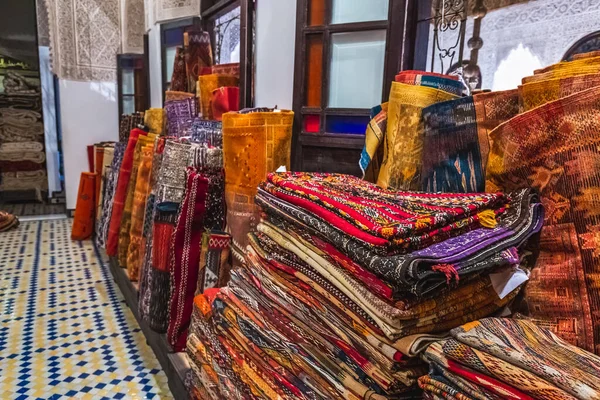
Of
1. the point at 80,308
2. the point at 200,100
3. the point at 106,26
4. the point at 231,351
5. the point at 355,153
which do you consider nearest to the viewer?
the point at 231,351

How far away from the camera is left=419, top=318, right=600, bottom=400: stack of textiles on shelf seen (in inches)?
18.4

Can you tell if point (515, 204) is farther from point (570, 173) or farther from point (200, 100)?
point (200, 100)

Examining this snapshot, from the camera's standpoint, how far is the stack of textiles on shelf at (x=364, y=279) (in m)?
0.60

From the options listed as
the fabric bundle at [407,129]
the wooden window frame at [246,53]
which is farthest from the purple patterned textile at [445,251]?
the wooden window frame at [246,53]

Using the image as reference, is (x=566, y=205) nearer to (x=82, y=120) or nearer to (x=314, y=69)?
(x=314, y=69)

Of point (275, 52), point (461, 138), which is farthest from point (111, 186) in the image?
point (461, 138)

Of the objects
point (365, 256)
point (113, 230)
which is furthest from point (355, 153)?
point (113, 230)

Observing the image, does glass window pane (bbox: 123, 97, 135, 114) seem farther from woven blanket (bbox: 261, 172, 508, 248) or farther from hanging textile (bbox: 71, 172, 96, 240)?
woven blanket (bbox: 261, 172, 508, 248)

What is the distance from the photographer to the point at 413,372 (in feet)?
1.98

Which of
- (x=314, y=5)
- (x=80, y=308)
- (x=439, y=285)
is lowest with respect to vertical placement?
(x=80, y=308)

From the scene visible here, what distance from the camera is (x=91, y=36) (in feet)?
15.1

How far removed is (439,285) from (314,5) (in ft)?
4.27

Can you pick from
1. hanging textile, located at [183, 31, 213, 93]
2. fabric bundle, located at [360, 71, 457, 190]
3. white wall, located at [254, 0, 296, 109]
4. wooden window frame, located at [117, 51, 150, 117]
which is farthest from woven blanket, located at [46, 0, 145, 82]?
fabric bundle, located at [360, 71, 457, 190]

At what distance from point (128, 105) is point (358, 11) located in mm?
4279
